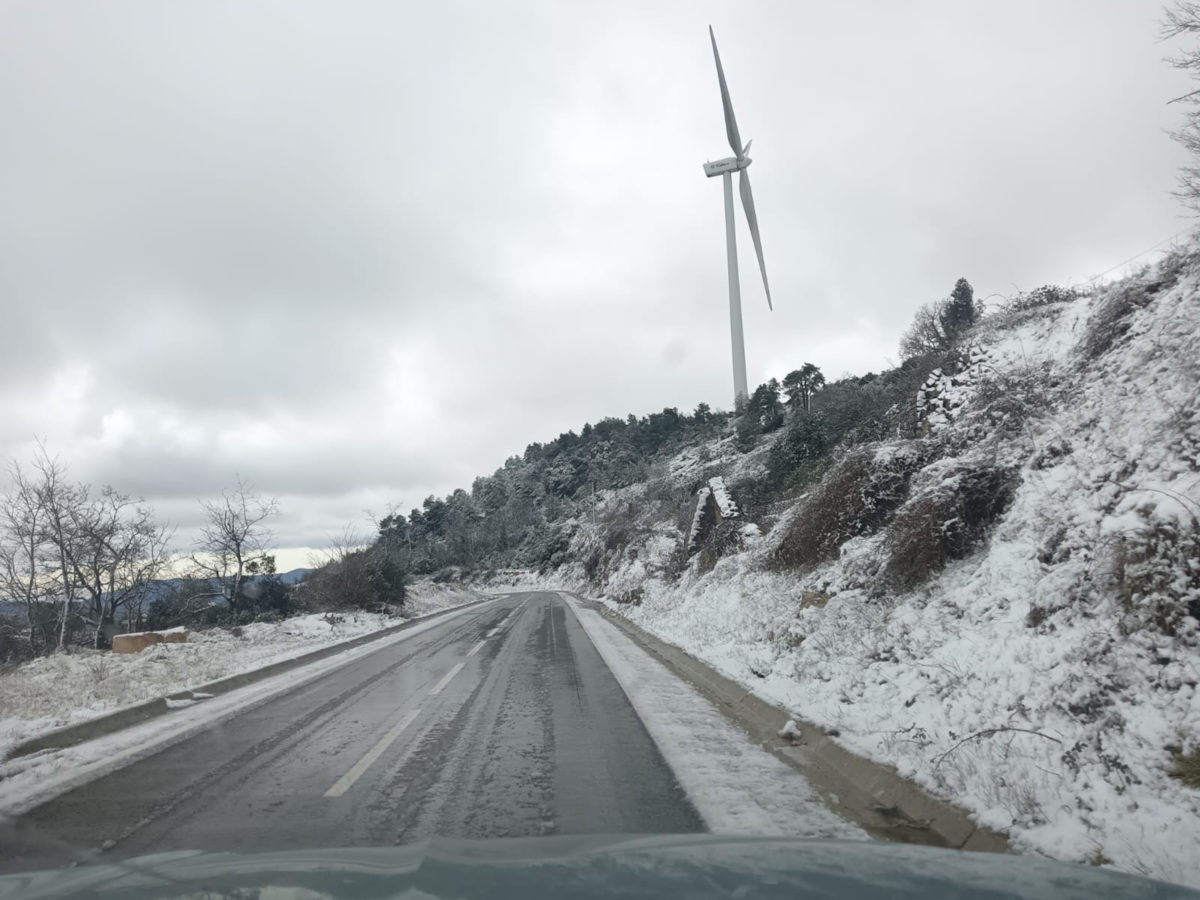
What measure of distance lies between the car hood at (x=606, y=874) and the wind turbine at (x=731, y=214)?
37972mm

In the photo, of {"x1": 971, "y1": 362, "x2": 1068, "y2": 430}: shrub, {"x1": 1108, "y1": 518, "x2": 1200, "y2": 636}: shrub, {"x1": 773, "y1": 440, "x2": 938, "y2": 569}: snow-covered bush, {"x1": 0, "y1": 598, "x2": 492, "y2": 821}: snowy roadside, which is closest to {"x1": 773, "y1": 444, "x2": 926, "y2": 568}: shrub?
{"x1": 773, "y1": 440, "x2": 938, "y2": 569}: snow-covered bush

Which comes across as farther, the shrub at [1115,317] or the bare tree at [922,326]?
the bare tree at [922,326]

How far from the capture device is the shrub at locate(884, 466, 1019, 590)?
367 inches

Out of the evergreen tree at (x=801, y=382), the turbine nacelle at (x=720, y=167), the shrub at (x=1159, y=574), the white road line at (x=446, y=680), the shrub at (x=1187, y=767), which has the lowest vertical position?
the white road line at (x=446, y=680)

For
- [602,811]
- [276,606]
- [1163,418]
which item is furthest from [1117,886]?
[276,606]

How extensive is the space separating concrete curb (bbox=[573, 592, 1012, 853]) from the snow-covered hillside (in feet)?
0.46

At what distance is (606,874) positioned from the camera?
3.05m

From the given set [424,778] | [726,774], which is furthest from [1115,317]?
[424,778]

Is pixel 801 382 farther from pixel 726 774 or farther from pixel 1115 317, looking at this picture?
pixel 726 774

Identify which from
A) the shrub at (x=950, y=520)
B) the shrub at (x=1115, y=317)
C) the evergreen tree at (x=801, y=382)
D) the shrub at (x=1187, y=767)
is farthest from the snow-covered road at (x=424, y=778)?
the evergreen tree at (x=801, y=382)

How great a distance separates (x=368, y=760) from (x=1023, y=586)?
21.5ft

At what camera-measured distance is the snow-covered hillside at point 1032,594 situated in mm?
4469

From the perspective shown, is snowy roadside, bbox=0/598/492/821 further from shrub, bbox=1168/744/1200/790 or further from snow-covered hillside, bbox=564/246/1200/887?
shrub, bbox=1168/744/1200/790

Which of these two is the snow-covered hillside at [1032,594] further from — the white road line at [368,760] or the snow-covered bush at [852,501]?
the white road line at [368,760]
